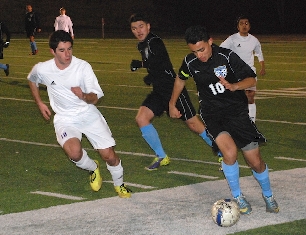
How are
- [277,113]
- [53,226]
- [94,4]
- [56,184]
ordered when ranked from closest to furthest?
[53,226]
[56,184]
[277,113]
[94,4]

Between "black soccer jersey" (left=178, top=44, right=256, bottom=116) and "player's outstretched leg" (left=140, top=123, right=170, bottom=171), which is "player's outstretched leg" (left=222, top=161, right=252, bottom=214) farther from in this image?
"player's outstretched leg" (left=140, top=123, right=170, bottom=171)

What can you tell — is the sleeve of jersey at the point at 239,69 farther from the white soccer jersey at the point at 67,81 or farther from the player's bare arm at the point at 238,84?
the white soccer jersey at the point at 67,81

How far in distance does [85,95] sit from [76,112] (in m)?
0.63

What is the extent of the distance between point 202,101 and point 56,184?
2.40m

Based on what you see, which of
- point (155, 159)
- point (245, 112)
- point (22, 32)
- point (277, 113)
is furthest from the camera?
point (22, 32)

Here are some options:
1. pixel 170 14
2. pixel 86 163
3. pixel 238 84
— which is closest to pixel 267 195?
pixel 238 84

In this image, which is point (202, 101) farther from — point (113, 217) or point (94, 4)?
point (94, 4)

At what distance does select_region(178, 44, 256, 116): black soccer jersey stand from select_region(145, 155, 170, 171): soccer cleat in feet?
7.87

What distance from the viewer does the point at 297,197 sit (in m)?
8.52

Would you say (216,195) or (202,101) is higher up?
(202,101)

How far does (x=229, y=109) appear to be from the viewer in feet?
26.4

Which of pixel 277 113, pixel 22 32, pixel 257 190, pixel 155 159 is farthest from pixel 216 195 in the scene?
pixel 22 32

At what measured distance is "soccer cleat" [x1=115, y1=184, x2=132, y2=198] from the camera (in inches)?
343

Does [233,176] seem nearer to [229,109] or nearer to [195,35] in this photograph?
[229,109]
